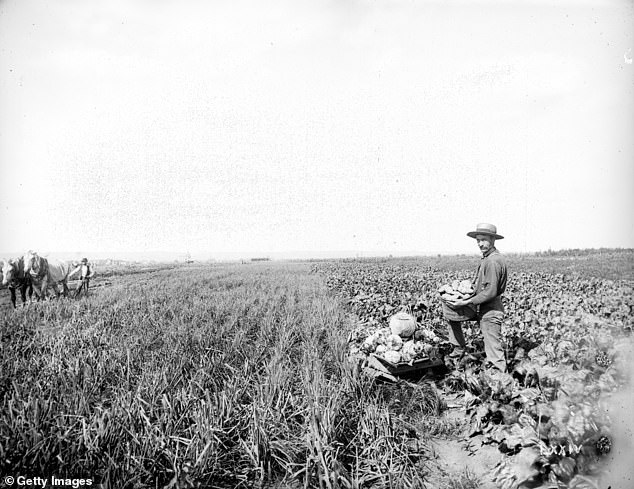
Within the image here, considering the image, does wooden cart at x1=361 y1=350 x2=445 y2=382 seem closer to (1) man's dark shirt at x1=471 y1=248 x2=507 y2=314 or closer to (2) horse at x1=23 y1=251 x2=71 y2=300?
(1) man's dark shirt at x1=471 y1=248 x2=507 y2=314

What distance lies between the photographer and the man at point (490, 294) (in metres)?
4.05

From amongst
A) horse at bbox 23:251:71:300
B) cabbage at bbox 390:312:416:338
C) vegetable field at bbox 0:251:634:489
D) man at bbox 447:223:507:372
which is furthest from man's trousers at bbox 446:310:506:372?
horse at bbox 23:251:71:300

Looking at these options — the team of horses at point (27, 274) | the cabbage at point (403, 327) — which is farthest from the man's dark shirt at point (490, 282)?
the team of horses at point (27, 274)

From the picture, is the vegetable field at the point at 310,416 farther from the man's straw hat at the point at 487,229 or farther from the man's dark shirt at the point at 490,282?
the man's straw hat at the point at 487,229

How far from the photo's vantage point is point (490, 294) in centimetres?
405

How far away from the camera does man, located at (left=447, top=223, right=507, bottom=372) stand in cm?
405

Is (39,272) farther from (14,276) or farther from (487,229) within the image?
(487,229)

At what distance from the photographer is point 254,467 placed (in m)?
2.72

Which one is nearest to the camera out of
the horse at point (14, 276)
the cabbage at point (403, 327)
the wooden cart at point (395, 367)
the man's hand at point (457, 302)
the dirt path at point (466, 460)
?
the dirt path at point (466, 460)

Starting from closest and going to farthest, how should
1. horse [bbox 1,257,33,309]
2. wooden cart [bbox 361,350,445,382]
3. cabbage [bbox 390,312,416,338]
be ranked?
wooden cart [bbox 361,350,445,382]
cabbage [bbox 390,312,416,338]
horse [bbox 1,257,33,309]

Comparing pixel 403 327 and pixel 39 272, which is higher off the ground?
pixel 39 272

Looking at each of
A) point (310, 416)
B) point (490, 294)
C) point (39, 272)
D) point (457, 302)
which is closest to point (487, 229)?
point (490, 294)

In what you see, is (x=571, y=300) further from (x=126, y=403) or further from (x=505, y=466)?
(x=126, y=403)

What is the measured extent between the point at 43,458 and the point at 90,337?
3.30m
